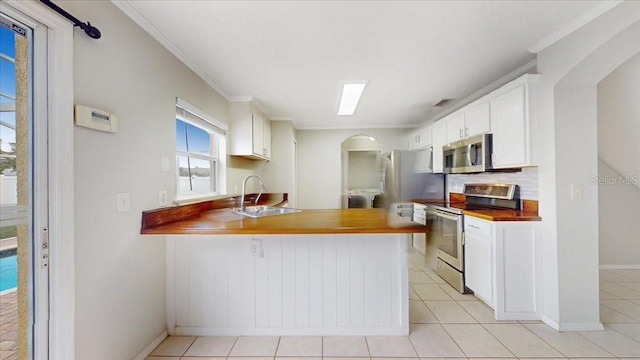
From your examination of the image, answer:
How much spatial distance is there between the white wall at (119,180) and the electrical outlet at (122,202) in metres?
0.03

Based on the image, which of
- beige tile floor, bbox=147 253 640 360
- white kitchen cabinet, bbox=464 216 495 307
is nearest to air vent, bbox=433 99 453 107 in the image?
white kitchen cabinet, bbox=464 216 495 307

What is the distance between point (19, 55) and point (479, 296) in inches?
134

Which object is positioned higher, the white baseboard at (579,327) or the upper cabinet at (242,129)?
the upper cabinet at (242,129)

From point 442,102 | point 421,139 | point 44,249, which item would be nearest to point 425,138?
point 421,139

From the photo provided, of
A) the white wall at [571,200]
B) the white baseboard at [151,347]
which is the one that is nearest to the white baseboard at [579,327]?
the white wall at [571,200]

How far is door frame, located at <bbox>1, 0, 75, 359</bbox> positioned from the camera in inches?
42.3

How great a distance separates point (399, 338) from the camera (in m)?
1.77

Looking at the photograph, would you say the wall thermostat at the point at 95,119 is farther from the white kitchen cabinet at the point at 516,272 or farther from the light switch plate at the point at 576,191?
the light switch plate at the point at 576,191

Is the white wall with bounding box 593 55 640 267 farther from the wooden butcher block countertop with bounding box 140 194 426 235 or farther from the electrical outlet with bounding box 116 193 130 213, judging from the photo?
the electrical outlet with bounding box 116 193 130 213

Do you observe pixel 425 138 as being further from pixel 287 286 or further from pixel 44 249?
pixel 44 249

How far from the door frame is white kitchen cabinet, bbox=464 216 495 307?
2.74 m

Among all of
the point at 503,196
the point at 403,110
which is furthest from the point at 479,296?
the point at 403,110

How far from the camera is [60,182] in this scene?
3.59 feet

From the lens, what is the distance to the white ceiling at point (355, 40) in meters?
1.47
